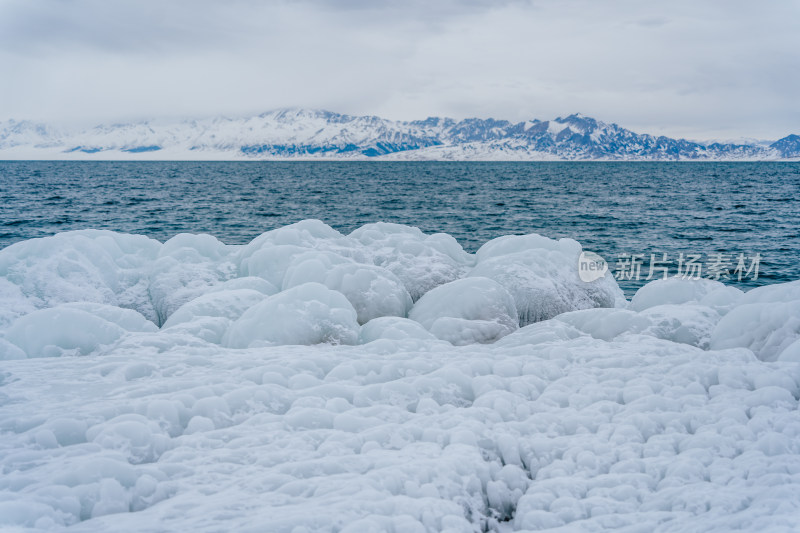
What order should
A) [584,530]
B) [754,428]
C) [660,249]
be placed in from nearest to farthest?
[584,530]
[754,428]
[660,249]

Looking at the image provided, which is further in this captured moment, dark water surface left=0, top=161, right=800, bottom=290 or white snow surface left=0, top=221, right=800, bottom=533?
dark water surface left=0, top=161, right=800, bottom=290

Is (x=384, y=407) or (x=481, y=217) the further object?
(x=481, y=217)

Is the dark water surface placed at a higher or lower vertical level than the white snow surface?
higher

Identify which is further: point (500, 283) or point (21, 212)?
point (21, 212)

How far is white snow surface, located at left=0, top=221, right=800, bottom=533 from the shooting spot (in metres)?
4.48

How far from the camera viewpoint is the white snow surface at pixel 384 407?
14.7 ft

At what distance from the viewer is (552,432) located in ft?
19.1

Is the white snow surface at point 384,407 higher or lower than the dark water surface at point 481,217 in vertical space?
lower

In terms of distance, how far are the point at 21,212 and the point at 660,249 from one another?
4811 centimetres

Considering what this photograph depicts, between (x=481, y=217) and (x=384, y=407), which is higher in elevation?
(x=481, y=217)

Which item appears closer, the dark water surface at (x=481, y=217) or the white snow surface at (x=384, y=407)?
the white snow surface at (x=384, y=407)

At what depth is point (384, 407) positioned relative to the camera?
6262 mm

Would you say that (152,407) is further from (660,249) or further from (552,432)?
(660,249)

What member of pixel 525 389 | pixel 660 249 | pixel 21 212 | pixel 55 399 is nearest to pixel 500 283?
pixel 525 389
